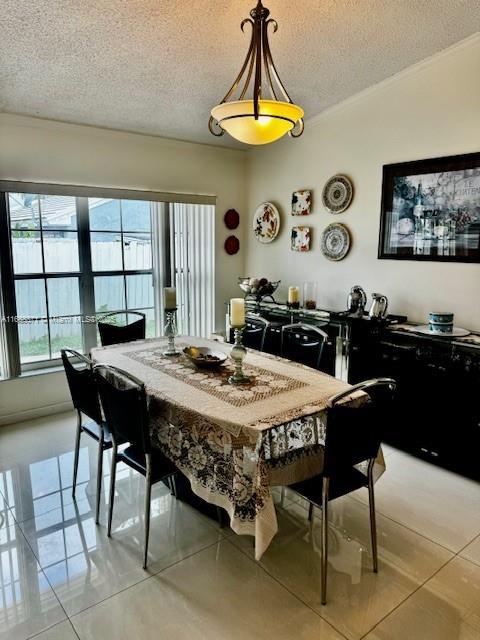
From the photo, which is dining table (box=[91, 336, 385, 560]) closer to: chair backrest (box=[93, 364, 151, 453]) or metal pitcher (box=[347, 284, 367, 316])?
chair backrest (box=[93, 364, 151, 453])

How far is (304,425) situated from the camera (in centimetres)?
204

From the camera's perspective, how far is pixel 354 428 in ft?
5.97

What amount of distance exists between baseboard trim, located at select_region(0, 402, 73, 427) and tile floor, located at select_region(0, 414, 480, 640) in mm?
976

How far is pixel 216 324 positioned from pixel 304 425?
2.95 meters

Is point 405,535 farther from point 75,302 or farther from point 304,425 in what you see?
point 75,302

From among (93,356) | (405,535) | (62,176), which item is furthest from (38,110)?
(405,535)

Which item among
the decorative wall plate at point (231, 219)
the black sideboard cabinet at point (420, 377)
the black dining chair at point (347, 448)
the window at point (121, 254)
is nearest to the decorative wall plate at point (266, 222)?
the decorative wall plate at point (231, 219)

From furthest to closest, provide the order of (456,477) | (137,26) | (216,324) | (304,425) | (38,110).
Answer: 1. (216,324)
2. (38,110)
3. (456,477)
4. (137,26)
5. (304,425)

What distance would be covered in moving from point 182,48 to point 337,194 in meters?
1.77

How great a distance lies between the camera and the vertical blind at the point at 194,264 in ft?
14.7

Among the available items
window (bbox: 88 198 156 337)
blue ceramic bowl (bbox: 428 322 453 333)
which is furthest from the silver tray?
window (bbox: 88 198 156 337)

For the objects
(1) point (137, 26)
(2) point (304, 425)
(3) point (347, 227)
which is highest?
(1) point (137, 26)

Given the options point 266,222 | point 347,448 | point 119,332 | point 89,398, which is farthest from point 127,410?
point 266,222

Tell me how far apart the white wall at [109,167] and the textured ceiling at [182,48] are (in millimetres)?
179
